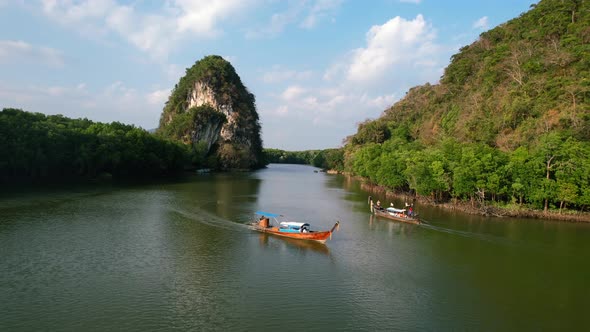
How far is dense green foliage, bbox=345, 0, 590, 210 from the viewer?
3569 cm

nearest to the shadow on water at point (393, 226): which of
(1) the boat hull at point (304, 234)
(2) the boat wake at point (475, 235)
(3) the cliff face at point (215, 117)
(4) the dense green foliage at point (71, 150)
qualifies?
(2) the boat wake at point (475, 235)

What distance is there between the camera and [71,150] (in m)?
60.5

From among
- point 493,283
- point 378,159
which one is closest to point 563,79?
point 378,159

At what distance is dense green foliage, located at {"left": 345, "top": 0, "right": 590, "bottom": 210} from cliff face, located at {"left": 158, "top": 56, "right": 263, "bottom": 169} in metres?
52.5

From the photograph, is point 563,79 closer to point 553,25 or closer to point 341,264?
point 553,25

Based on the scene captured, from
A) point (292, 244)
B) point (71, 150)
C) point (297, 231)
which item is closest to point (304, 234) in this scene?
point (297, 231)

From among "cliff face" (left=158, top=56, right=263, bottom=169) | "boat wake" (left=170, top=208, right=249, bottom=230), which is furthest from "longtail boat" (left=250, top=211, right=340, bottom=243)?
"cliff face" (left=158, top=56, right=263, bottom=169)

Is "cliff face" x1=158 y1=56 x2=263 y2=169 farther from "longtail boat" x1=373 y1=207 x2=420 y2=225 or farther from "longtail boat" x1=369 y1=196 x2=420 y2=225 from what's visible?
"longtail boat" x1=369 y1=196 x2=420 y2=225

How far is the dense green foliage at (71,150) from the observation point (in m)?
51.7

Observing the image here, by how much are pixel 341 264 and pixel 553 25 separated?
57.9m

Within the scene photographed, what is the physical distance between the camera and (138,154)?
70812 mm

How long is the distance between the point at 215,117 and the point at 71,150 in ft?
177

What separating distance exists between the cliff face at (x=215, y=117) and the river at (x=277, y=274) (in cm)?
7657

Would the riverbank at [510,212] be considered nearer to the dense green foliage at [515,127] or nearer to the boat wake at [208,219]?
the dense green foliage at [515,127]
